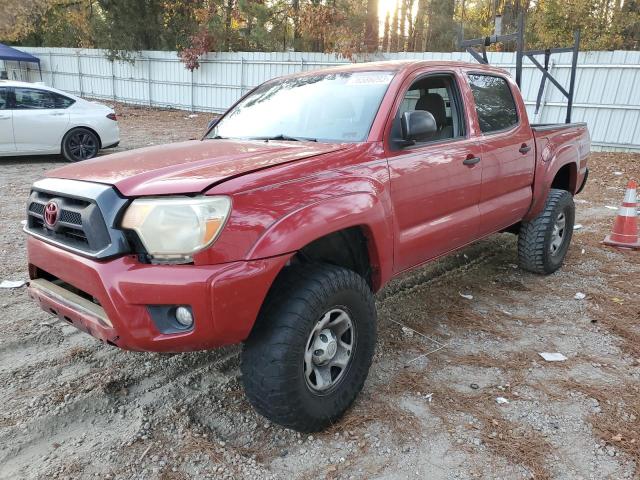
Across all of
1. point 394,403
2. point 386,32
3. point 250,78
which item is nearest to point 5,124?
point 394,403

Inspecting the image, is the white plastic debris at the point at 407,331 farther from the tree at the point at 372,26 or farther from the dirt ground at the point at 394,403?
the tree at the point at 372,26

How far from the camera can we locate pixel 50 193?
2643mm

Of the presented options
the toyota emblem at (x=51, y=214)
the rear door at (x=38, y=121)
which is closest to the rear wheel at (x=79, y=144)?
the rear door at (x=38, y=121)

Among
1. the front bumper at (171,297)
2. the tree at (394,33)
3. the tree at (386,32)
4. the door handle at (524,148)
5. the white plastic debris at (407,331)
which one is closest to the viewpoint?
the front bumper at (171,297)

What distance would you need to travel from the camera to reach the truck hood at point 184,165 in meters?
2.31

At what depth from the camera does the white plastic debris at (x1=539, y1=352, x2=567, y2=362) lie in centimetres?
347

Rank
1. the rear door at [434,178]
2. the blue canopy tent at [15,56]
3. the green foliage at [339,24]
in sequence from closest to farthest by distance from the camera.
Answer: the rear door at [434,178], the green foliage at [339,24], the blue canopy tent at [15,56]

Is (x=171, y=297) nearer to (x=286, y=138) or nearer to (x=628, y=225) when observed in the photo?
(x=286, y=138)

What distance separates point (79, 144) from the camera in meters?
10.5

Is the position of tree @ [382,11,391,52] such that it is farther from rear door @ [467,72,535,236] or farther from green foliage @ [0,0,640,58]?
rear door @ [467,72,535,236]

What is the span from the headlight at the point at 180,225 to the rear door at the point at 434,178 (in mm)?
1214

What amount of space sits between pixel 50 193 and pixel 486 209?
2969 mm

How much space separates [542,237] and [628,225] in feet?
6.00

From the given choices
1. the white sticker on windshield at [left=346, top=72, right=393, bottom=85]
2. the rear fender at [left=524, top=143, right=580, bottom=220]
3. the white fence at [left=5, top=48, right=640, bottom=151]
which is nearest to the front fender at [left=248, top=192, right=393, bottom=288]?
the white sticker on windshield at [left=346, top=72, right=393, bottom=85]
